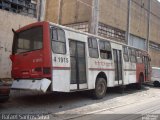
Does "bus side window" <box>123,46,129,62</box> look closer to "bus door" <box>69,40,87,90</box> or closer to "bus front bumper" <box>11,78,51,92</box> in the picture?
"bus door" <box>69,40,87,90</box>

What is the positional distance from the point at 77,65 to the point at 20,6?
248 inches

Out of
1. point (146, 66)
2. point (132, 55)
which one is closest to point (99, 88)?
point (132, 55)

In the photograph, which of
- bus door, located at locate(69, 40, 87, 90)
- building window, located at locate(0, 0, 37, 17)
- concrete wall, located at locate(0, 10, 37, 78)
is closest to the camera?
bus door, located at locate(69, 40, 87, 90)

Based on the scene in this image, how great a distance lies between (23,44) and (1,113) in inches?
125

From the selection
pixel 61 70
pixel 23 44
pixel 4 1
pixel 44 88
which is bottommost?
pixel 44 88

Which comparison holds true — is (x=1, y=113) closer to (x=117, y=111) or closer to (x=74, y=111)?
(x=74, y=111)

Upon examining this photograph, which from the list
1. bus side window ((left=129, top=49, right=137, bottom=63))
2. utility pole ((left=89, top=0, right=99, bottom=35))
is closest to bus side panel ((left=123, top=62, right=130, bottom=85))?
bus side window ((left=129, top=49, right=137, bottom=63))

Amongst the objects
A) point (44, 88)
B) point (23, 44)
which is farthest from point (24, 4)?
point (44, 88)

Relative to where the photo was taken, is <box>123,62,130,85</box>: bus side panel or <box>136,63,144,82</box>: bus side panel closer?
<box>123,62,130,85</box>: bus side panel

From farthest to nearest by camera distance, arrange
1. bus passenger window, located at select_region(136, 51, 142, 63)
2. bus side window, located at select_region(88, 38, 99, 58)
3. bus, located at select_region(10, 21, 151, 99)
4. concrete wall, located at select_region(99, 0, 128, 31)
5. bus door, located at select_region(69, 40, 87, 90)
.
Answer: concrete wall, located at select_region(99, 0, 128, 31) → bus passenger window, located at select_region(136, 51, 142, 63) → bus side window, located at select_region(88, 38, 99, 58) → bus door, located at select_region(69, 40, 87, 90) → bus, located at select_region(10, 21, 151, 99)

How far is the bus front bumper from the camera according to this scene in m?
8.79

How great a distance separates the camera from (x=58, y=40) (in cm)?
973

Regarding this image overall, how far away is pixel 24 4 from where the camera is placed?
598 inches

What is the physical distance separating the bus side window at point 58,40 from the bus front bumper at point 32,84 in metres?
1.19
